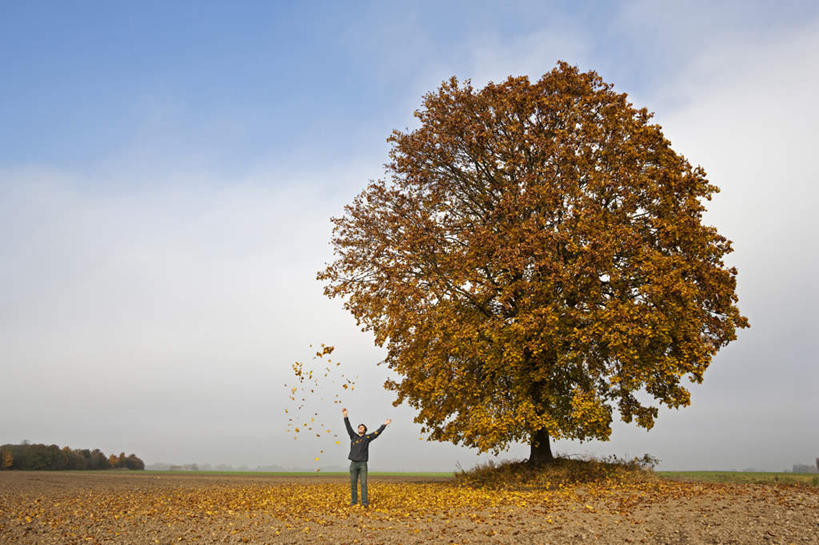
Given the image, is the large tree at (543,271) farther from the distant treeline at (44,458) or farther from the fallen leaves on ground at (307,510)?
the distant treeline at (44,458)

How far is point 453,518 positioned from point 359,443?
3664mm

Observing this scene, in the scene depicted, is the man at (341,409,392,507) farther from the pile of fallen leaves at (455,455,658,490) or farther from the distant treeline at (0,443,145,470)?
the distant treeline at (0,443,145,470)

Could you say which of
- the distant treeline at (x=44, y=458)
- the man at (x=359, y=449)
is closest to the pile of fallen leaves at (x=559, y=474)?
the man at (x=359, y=449)

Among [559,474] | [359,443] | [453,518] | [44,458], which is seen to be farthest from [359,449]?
[44,458]

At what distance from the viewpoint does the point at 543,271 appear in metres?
19.5

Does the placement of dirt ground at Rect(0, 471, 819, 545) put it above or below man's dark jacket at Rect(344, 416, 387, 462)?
below

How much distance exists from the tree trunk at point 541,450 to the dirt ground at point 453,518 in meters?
3.59

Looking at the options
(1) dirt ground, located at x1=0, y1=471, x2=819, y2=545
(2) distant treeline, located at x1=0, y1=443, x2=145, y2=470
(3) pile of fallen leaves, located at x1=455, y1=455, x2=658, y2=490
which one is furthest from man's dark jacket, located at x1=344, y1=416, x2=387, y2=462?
(2) distant treeline, located at x1=0, y1=443, x2=145, y2=470

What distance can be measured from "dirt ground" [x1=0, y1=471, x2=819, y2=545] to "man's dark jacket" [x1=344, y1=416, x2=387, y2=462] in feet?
4.52

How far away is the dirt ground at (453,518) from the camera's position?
11.3 meters

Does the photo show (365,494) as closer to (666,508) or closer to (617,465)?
(666,508)

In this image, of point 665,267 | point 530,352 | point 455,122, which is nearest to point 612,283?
point 665,267

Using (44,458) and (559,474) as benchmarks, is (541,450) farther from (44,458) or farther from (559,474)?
(44,458)

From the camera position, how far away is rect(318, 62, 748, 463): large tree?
60.9 feet
